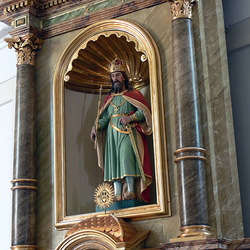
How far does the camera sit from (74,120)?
6.07 meters

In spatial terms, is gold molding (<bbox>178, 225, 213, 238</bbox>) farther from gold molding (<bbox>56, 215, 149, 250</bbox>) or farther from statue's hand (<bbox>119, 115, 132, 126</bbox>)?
statue's hand (<bbox>119, 115, 132, 126</bbox>)

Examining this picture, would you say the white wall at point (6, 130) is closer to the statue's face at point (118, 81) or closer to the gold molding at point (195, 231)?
the statue's face at point (118, 81)

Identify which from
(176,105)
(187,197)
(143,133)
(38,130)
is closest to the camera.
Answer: (187,197)

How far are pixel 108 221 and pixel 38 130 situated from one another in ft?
5.08

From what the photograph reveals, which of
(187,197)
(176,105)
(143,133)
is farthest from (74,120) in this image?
(187,197)

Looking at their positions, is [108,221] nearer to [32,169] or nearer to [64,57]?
[32,169]

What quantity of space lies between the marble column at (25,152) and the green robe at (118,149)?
808 millimetres

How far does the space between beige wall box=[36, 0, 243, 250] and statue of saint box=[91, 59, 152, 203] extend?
0.41 metres

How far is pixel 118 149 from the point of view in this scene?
556 centimetres

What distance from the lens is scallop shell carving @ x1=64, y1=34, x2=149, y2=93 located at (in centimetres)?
602

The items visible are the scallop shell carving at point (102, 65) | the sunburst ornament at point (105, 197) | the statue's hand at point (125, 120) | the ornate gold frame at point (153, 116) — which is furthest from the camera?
the scallop shell carving at point (102, 65)

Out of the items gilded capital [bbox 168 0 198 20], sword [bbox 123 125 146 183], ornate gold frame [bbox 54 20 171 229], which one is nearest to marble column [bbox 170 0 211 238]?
gilded capital [bbox 168 0 198 20]

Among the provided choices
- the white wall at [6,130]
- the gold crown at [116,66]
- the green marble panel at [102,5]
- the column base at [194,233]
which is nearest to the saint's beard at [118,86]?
the gold crown at [116,66]

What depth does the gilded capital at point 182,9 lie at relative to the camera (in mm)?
5230
